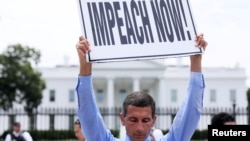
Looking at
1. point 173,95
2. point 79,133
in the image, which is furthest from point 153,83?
point 79,133

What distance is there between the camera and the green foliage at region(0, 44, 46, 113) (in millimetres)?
47966

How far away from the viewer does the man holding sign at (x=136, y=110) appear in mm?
2680

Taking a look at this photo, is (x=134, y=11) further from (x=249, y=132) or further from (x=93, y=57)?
(x=249, y=132)

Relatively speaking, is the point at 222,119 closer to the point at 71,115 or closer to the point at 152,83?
the point at 71,115

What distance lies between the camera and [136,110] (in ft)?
8.87

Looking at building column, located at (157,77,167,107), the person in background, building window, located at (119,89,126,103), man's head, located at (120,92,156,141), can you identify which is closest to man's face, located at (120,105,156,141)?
man's head, located at (120,92,156,141)

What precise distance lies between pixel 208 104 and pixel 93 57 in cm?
7724

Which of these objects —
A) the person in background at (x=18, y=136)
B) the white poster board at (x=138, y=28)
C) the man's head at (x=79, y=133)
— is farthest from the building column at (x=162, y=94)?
the white poster board at (x=138, y=28)

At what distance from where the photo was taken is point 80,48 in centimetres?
274

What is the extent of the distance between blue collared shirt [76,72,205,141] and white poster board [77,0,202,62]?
0.17 metres

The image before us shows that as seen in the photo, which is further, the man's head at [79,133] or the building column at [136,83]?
the building column at [136,83]

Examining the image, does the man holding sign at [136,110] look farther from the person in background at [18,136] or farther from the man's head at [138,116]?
the person in background at [18,136]

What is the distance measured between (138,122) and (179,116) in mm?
197

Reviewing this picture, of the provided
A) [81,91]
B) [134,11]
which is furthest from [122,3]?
[81,91]
